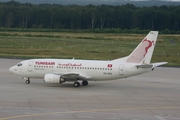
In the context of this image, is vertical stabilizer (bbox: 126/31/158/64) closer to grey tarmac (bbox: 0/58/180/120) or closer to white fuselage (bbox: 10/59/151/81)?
white fuselage (bbox: 10/59/151/81)

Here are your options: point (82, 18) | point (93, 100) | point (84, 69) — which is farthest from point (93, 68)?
point (82, 18)

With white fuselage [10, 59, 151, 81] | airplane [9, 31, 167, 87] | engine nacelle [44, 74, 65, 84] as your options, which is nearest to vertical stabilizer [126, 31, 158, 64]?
airplane [9, 31, 167, 87]

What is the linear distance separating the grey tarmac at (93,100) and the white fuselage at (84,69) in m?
1.28

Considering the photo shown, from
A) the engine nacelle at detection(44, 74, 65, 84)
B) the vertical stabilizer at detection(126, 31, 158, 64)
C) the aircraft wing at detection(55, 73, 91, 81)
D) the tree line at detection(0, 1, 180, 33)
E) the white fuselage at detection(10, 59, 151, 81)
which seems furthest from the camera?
the tree line at detection(0, 1, 180, 33)

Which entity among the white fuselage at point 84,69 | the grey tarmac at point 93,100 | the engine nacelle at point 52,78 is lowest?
the grey tarmac at point 93,100

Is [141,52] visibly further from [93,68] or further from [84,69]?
[84,69]

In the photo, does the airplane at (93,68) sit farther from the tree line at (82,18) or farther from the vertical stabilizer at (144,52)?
the tree line at (82,18)

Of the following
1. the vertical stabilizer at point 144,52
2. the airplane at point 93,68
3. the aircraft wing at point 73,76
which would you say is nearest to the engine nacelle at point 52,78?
the airplane at point 93,68

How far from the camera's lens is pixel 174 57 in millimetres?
87125

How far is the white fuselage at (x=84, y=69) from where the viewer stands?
50.0 meters

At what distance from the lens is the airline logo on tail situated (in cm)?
4984

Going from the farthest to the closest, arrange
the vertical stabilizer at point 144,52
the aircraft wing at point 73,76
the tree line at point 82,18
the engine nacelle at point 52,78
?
1. the tree line at point 82,18
2. the aircraft wing at point 73,76
3. the engine nacelle at point 52,78
4. the vertical stabilizer at point 144,52

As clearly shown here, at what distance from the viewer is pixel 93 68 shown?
168 ft

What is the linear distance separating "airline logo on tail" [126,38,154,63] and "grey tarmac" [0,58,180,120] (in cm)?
317
